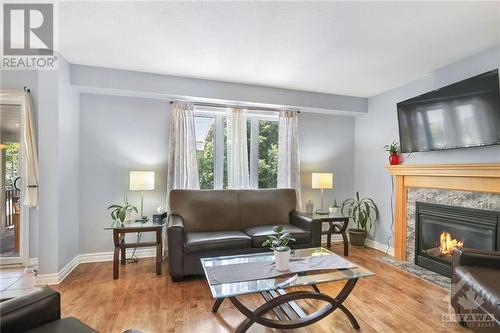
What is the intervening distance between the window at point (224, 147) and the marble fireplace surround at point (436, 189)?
1847mm

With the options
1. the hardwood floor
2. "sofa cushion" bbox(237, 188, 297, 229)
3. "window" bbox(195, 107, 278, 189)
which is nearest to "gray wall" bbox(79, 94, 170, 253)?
"window" bbox(195, 107, 278, 189)

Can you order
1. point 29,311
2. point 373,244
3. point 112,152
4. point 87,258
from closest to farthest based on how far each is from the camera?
point 29,311, point 87,258, point 112,152, point 373,244

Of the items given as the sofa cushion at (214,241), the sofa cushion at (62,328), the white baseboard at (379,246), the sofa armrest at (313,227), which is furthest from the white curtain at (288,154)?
the sofa cushion at (62,328)

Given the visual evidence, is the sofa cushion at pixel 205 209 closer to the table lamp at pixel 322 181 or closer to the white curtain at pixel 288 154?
the white curtain at pixel 288 154

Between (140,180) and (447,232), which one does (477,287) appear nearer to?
(447,232)

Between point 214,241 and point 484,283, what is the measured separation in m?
2.38

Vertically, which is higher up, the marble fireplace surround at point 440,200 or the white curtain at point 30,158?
the white curtain at point 30,158

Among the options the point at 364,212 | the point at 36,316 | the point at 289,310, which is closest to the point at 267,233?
the point at 289,310

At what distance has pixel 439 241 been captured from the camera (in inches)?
129

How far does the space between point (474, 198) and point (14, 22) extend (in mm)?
4941

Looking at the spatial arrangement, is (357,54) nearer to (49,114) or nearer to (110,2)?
(110,2)

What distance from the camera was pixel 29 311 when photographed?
1.30 meters

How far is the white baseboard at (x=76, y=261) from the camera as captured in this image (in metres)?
2.82

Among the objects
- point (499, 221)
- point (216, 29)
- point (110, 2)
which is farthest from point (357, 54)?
point (110, 2)
